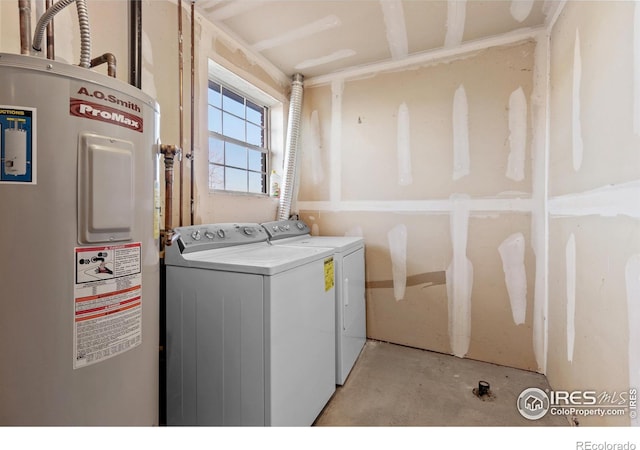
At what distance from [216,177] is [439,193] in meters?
1.70

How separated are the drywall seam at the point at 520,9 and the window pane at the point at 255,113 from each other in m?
1.92

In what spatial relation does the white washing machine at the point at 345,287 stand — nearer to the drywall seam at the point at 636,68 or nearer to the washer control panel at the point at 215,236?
the washer control panel at the point at 215,236

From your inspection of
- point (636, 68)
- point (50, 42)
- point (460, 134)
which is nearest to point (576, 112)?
point (636, 68)

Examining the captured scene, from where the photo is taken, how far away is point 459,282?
85.4 inches

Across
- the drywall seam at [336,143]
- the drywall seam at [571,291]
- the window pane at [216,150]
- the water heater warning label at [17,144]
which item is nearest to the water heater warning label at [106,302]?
the water heater warning label at [17,144]

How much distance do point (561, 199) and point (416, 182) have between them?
3.03 ft

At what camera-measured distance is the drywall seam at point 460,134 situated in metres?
2.12

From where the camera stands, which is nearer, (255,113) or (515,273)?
(515,273)

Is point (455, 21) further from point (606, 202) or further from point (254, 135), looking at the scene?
point (254, 135)

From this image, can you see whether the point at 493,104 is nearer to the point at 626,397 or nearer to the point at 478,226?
the point at 478,226

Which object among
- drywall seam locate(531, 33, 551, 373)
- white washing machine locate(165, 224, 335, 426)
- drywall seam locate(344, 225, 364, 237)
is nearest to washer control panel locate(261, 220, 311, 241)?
drywall seam locate(344, 225, 364, 237)

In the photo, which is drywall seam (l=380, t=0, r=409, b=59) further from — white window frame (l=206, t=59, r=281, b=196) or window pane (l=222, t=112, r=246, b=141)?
window pane (l=222, t=112, r=246, b=141)

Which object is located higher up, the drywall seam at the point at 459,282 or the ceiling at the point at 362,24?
the ceiling at the point at 362,24

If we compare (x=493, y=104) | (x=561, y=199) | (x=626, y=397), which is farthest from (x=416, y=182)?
(x=626, y=397)
